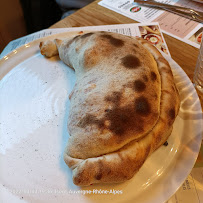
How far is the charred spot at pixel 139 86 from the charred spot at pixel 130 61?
60 millimetres

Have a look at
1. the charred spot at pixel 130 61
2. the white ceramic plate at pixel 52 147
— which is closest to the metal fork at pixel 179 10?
the white ceramic plate at pixel 52 147

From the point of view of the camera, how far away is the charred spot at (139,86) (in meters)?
0.56

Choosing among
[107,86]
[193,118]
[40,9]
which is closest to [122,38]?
[107,86]

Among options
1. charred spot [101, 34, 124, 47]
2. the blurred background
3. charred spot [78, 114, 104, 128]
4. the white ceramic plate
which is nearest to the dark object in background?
the blurred background

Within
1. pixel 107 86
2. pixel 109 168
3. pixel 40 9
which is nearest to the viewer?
pixel 109 168

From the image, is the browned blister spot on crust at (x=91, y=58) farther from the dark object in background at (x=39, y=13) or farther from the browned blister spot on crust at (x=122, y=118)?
the dark object in background at (x=39, y=13)

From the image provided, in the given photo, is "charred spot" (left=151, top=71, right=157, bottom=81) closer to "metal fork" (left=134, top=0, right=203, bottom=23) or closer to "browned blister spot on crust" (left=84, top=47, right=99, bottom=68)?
"browned blister spot on crust" (left=84, top=47, right=99, bottom=68)

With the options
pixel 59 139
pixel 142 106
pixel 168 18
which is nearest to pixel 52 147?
pixel 59 139

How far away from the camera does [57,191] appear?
521 millimetres

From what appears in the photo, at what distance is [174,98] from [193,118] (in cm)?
10

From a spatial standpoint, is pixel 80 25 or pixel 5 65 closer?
pixel 5 65

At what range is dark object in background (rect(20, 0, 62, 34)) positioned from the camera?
1518 millimetres

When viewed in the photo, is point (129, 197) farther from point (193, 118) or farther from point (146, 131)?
point (193, 118)

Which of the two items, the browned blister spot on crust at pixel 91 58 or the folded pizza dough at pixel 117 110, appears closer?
the folded pizza dough at pixel 117 110
